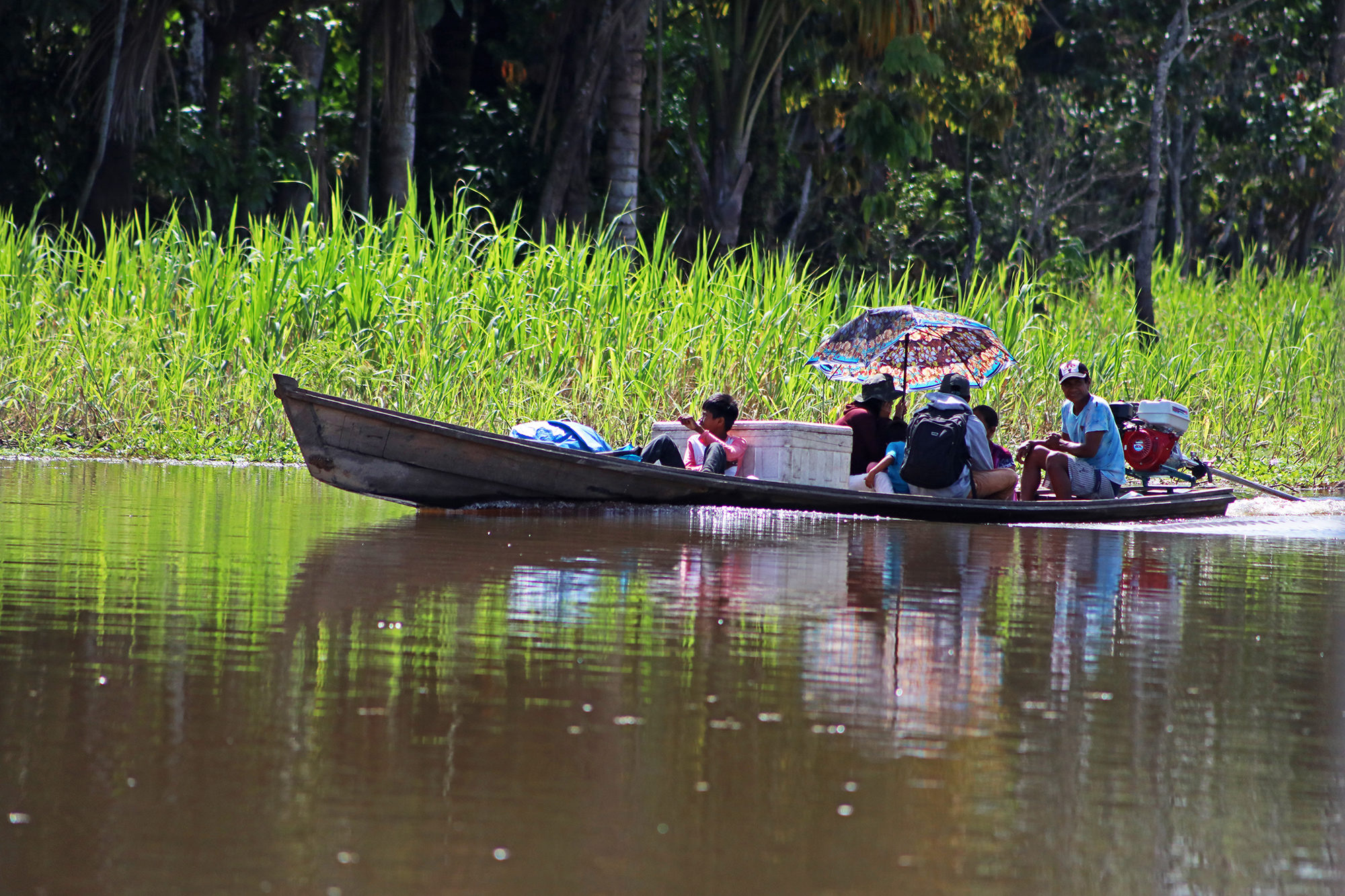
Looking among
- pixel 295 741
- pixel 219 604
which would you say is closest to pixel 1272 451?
pixel 219 604

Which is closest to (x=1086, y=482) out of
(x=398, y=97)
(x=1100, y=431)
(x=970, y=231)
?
(x=1100, y=431)

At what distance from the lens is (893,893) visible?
3.03 metres

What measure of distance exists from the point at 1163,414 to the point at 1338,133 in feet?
44.0

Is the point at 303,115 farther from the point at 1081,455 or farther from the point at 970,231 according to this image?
the point at 1081,455

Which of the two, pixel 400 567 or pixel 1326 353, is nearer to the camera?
pixel 400 567

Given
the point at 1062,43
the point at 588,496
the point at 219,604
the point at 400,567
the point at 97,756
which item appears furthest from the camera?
the point at 1062,43

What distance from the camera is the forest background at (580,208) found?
45.0 ft

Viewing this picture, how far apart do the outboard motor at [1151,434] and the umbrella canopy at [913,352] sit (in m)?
1.01

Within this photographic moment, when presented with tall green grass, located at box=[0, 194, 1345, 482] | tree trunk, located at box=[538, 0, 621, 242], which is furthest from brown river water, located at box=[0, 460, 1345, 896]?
tree trunk, located at box=[538, 0, 621, 242]

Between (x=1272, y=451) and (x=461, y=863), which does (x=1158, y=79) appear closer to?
(x=1272, y=451)

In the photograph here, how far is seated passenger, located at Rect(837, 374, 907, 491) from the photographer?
11.6 m

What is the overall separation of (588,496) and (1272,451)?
924 centimetres

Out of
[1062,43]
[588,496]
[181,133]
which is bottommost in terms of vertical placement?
[588,496]

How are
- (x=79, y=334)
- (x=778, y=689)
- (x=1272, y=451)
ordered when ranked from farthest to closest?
(x=1272, y=451) < (x=79, y=334) < (x=778, y=689)
